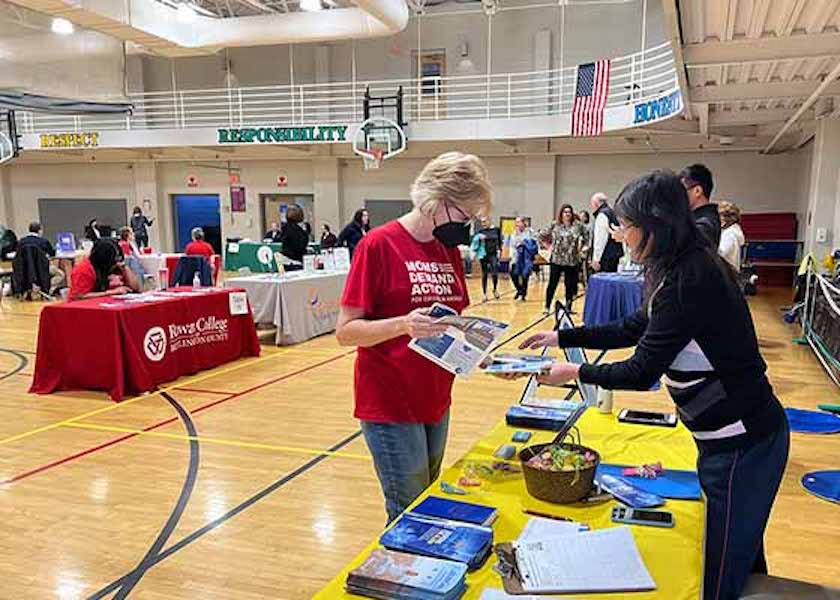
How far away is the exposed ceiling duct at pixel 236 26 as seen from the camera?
948 cm

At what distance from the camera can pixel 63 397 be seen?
5473 mm

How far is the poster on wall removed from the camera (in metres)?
18.5

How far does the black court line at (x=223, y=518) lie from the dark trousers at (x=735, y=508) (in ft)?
7.22

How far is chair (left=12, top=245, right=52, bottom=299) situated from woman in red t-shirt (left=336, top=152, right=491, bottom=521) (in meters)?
11.6

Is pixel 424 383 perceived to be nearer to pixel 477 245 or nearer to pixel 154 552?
pixel 154 552

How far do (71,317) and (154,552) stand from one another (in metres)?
3.06

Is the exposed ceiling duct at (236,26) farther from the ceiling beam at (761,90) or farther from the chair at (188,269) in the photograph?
the ceiling beam at (761,90)

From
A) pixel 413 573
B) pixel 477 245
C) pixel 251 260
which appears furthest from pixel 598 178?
pixel 413 573

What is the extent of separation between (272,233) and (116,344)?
1213cm

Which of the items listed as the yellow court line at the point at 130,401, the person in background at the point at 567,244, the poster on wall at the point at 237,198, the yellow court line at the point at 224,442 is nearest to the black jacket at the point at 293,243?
the yellow court line at the point at 130,401

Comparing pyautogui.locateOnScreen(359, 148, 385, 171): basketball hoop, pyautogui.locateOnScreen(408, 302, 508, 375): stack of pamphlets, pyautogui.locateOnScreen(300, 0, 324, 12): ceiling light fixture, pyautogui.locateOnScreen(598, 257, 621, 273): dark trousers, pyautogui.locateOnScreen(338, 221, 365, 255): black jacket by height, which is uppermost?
pyautogui.locateOnScreen(300, 0, 324, 12): ceiling light fixture

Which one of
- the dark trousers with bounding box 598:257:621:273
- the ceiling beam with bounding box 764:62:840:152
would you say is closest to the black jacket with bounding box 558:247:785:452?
the ceiling beam with bounding box 764:62:840:152

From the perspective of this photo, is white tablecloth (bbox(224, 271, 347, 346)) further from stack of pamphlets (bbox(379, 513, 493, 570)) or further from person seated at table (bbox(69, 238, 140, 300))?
stack of pamphlets (bbox(379, 513, 493, 570))

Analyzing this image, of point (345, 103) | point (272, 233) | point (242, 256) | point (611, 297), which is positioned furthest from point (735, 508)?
point (345, 103)
